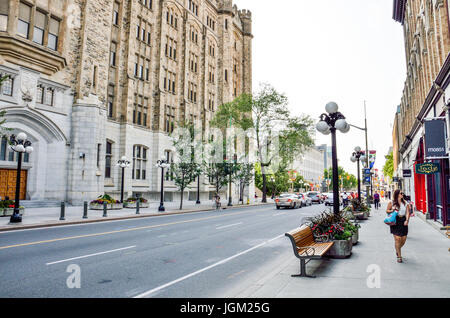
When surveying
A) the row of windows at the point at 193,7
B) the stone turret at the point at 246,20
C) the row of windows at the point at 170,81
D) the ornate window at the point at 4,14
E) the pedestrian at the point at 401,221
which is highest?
→ the stone turret at the point at 246,20

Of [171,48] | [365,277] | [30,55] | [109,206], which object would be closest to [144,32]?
[171,48]

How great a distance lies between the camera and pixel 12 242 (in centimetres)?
1039

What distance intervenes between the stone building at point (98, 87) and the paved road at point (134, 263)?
49.3ft

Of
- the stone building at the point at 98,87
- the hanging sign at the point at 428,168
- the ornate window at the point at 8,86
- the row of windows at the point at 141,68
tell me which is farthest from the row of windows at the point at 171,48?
the hanging sign at the point at 428,168

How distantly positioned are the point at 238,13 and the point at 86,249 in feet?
195

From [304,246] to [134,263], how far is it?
13.5 ft

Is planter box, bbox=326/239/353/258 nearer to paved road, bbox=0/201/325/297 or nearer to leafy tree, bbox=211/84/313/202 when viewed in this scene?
paved road, bbox=0/201/325/297

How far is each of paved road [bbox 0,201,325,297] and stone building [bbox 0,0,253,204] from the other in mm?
15027

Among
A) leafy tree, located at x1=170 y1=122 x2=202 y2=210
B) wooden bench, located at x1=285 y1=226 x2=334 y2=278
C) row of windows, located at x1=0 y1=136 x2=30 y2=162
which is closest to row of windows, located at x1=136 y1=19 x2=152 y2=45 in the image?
leafy tree, located at x1=170 y1=122 x2=202 y2=210

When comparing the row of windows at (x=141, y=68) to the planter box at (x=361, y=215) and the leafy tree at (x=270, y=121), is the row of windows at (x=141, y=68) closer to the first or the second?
the leafy tree at (x=270, y=121)

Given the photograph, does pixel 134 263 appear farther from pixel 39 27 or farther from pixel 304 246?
pixel 39 27

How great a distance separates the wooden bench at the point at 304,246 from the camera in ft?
20.4
